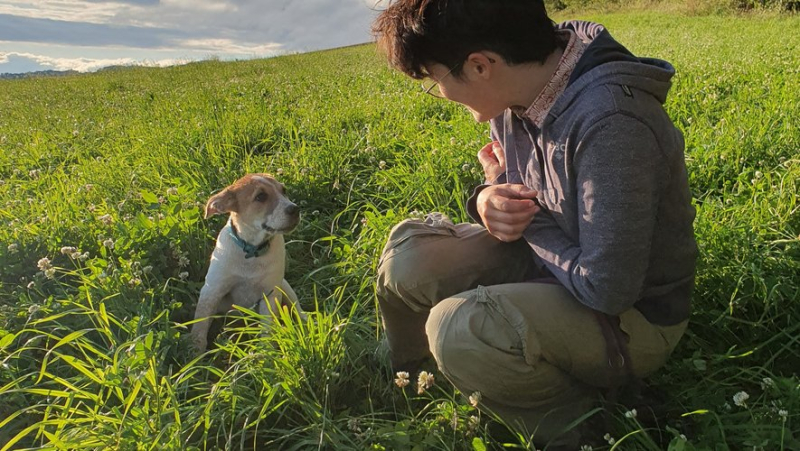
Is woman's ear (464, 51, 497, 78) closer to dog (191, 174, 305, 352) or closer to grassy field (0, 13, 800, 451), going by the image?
grassy field (0, 13, 800, 451)

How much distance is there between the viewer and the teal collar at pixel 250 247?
315 cm

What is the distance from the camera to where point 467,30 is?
1739mm

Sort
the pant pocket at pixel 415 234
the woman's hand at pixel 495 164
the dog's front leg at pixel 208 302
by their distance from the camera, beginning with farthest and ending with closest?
the dog's front leg at pixel 208 302 → the woman's hand at pixel 495 164 → the pant pocket at pixel 415 234

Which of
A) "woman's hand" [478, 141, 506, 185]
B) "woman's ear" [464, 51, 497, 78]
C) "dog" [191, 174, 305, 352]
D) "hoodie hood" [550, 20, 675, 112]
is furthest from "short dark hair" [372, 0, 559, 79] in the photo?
"dog" [191, 174, 305, 352]

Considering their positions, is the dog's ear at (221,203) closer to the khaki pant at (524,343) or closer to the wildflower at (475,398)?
the khaki pant at (524,343)

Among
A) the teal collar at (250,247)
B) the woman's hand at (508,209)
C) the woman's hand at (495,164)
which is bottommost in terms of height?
the teal collar at (250,247)

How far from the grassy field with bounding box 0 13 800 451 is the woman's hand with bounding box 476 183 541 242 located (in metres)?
0.68

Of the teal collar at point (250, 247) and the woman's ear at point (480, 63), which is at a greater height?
the woman's ear at point (480, 63)

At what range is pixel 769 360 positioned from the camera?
2.14 meters

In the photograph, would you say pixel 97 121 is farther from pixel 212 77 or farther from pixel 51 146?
pixel 212 77

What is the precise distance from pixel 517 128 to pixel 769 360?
1261mm

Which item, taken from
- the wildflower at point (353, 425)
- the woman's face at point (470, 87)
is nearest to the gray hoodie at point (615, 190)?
the woman's face at point (470, 87)

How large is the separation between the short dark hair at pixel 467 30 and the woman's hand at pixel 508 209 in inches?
17.2

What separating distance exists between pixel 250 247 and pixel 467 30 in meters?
1.88
